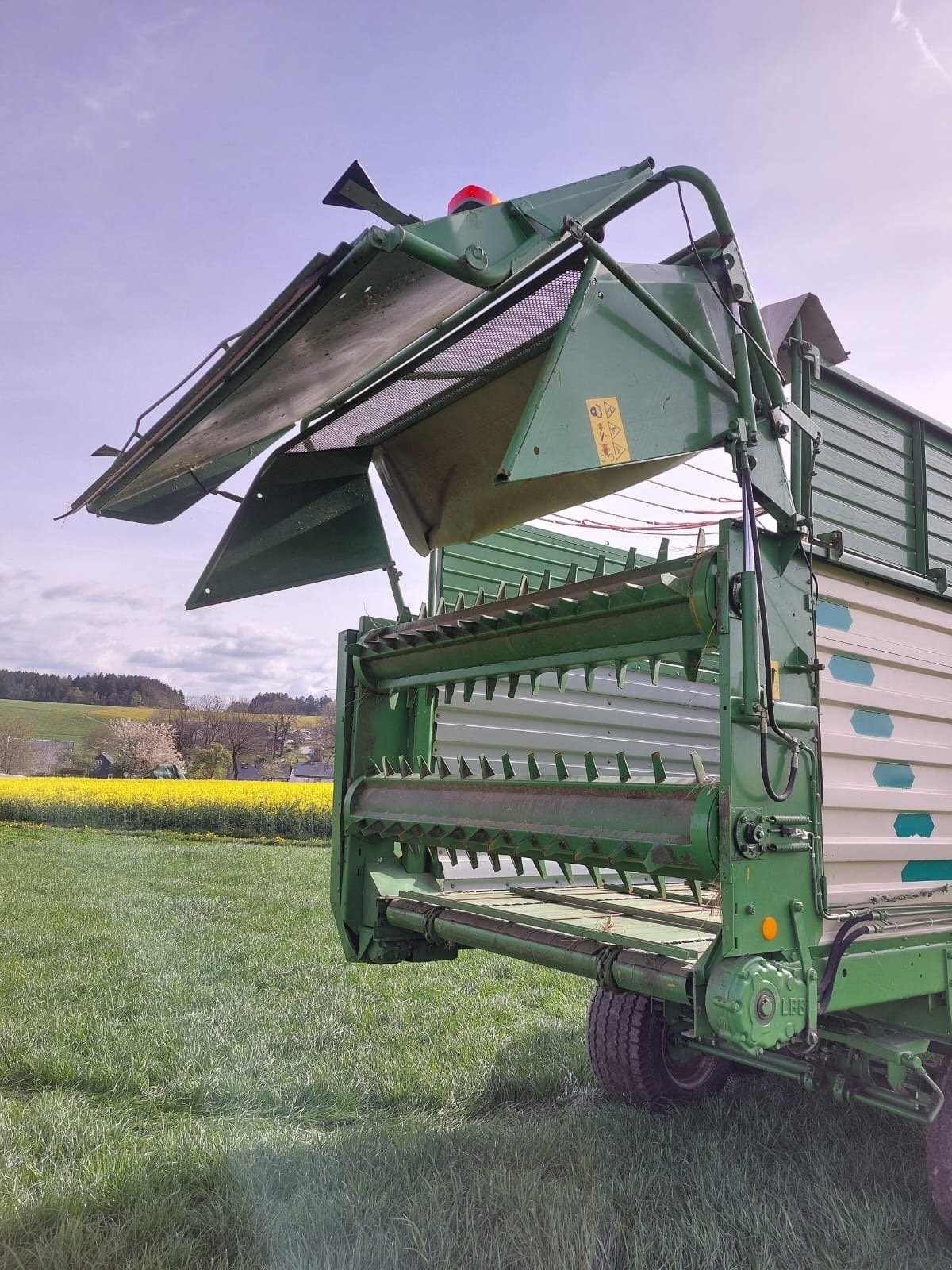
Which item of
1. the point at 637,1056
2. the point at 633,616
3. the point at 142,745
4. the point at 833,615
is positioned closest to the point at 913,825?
the point at 833,615

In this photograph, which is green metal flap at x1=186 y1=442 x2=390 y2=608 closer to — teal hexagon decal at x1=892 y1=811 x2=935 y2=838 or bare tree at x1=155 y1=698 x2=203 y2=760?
teal hexagon decal at x1=892 y1=811 x2=935 y2=838

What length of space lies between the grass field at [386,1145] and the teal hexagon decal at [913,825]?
3.68 ft

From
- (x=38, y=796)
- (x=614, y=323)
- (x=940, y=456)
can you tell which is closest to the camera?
(x=614, y=323)

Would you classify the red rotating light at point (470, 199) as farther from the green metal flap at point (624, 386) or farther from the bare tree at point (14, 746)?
the bare tree at point (14, 746)

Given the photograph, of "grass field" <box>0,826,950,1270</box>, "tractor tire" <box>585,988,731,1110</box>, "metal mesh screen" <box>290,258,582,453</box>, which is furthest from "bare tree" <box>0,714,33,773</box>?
"tractor tire" <box>585,988,731,1110</box>

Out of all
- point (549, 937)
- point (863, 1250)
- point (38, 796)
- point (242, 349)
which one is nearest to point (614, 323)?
point (242, 349)

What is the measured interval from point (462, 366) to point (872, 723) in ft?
5.76

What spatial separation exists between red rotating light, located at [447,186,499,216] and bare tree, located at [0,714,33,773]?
35.1 metres

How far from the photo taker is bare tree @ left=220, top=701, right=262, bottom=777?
1560 inches

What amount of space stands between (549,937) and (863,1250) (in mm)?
1246

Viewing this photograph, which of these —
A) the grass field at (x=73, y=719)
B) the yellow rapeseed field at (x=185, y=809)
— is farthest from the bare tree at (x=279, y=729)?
the yellow rapeseed field at (x=185, y=809)

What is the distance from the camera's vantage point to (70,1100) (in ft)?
11.6

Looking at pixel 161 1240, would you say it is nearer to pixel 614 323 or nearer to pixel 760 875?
pixel 760 875

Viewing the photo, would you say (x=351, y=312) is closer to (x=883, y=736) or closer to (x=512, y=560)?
(x=883, y=736)
